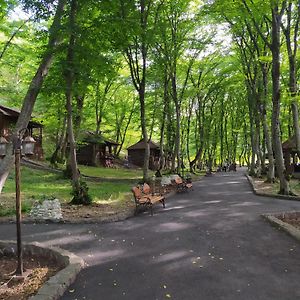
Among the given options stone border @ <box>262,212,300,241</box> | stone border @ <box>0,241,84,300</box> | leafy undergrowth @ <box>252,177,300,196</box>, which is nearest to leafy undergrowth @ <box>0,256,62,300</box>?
stone border @ <box>0,241,84,300</box>

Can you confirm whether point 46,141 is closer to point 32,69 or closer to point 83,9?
point 32,69

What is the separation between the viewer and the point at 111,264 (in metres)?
6.31

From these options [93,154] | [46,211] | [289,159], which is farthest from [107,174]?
[46,211]

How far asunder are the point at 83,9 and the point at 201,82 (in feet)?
70.3

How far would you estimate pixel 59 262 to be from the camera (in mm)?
6469

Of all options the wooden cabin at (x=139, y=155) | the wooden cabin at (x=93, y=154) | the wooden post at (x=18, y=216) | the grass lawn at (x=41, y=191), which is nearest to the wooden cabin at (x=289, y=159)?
the grass lawn at (x=41, y=191)

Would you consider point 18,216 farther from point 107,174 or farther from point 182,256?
point 107,174

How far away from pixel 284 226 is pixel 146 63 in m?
13.6

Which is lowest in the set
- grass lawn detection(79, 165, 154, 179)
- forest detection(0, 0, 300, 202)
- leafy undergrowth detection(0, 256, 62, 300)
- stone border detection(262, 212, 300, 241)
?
leafy undergrowth detection(0, 256, 62, 300)

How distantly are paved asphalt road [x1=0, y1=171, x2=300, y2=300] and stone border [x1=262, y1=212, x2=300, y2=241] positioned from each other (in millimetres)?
154

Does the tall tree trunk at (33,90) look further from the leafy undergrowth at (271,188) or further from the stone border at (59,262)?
the leafy undergrowth at (271,188)

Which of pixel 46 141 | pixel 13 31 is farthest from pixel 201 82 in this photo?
pixel 46 141

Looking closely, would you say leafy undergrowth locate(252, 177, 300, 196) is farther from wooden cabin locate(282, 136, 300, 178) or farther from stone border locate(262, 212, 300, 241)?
wooden cabin locate(282, 136, 300, 178)

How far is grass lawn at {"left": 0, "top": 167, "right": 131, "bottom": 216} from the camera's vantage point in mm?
12227
